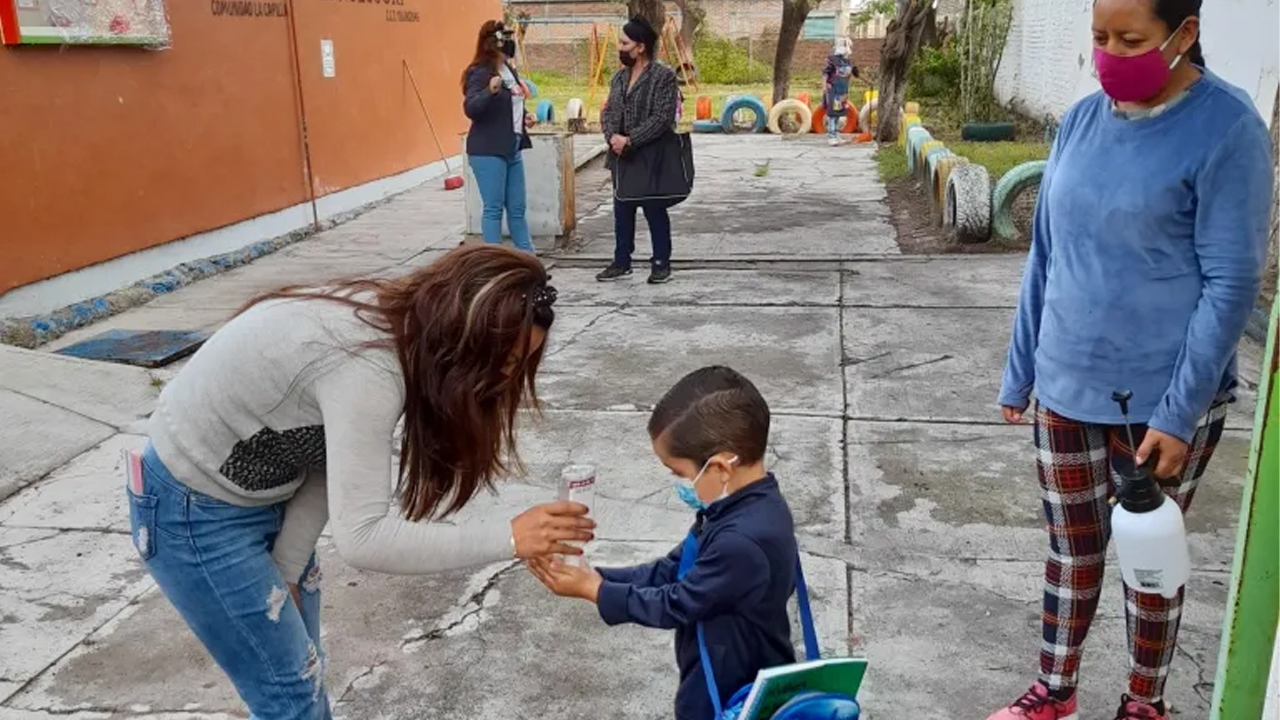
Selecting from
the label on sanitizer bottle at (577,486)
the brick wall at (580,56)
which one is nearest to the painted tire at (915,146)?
the label on sanitizer bottle at (577,486)

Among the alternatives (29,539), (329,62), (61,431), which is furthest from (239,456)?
(329,62)

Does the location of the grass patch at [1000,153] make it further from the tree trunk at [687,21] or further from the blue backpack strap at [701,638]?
the tree trunk at [687,21]

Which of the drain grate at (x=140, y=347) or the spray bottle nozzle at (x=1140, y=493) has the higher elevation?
the spray bottle nozzle at (x=1140, y=493)

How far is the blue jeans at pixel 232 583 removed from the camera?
2100mm

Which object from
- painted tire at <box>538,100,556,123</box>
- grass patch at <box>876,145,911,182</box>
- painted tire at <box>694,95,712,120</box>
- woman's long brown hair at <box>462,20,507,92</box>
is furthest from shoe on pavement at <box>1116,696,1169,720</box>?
painted tire at <box>694,95,712,120</box>

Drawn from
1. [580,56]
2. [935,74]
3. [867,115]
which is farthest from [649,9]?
[580,56]

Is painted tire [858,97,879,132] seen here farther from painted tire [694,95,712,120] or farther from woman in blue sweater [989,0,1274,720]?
woman in blue sweater [989,0,1274,720]

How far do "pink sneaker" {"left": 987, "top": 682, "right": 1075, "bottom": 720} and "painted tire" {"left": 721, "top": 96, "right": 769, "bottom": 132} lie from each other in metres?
17.4

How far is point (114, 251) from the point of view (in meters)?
7.91

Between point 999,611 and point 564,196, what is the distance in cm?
626

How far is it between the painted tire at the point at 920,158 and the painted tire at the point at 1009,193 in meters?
2.01

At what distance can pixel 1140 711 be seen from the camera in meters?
2.71

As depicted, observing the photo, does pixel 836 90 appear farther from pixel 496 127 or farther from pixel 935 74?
pixel 496 127

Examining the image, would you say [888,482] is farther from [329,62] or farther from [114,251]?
[329,62]
